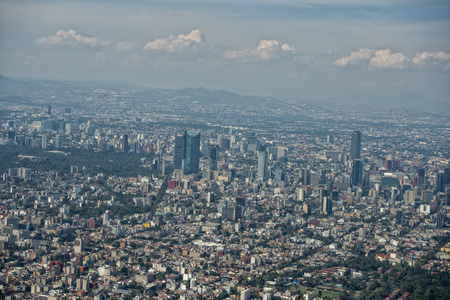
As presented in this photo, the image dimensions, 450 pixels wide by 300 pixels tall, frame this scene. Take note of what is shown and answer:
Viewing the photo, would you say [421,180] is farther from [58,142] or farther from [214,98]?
[214,98]

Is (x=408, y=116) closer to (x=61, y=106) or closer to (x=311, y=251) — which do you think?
(x=61, y=106)

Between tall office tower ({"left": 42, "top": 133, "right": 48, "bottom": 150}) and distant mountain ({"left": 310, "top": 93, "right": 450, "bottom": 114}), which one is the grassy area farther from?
distant mountain ({"left": 310, "top": 93, "right": 450, "bottom": 114})

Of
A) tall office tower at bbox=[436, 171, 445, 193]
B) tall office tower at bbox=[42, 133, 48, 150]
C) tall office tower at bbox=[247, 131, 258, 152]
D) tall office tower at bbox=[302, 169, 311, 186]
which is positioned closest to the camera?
tall office tower at bbox=[436, 171, 445, 193]

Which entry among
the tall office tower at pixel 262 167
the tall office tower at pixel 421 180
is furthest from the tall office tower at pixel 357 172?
the tall office tower at pixel 262 167

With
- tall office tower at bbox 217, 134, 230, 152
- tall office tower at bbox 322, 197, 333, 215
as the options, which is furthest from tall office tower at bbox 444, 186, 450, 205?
tall office tower at bbox 217, 134, 230, 152

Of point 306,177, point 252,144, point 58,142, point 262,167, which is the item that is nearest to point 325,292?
point 306,177

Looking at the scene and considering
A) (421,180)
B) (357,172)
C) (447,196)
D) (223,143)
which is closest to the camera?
(447,196)
